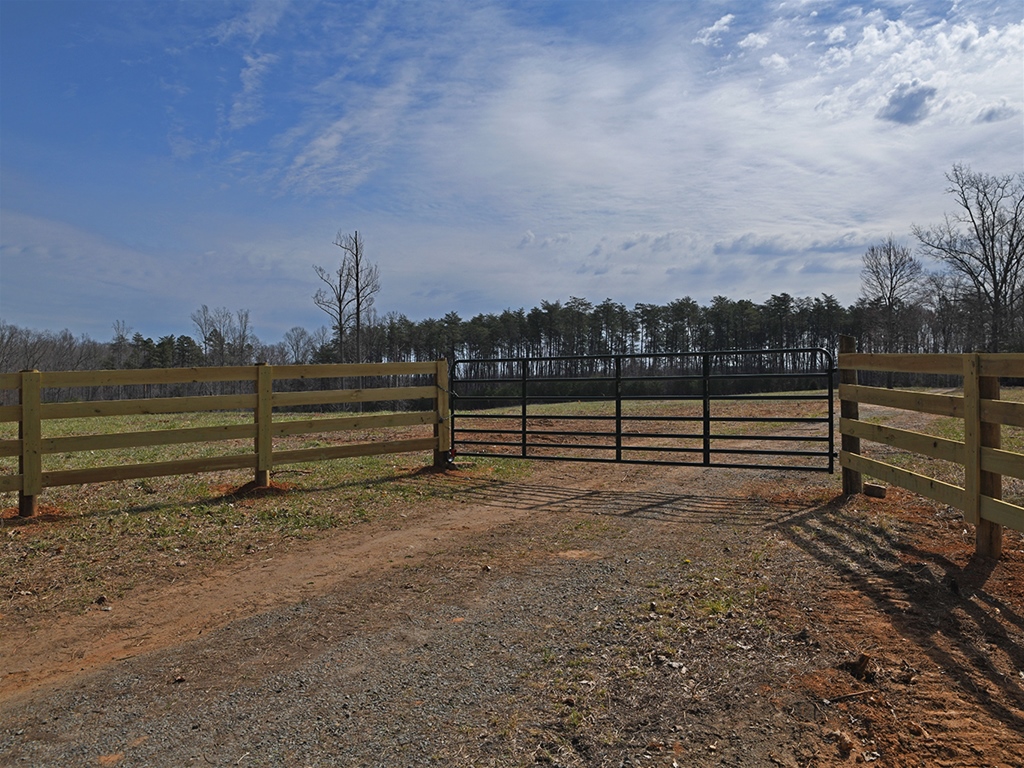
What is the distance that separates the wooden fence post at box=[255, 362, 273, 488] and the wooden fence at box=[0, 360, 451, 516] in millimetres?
13

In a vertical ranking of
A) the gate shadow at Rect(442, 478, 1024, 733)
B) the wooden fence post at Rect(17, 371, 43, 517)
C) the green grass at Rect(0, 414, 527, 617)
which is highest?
the wooden fence post at Rect(17, 371, 43, 517)

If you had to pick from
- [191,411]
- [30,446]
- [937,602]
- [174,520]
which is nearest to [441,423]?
[191,411]

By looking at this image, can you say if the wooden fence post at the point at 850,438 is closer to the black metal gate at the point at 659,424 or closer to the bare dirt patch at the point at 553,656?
the black metal gate at the point at 659,424

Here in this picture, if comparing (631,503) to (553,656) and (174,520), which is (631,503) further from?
(174,520)

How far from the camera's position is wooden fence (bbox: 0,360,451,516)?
729 cm

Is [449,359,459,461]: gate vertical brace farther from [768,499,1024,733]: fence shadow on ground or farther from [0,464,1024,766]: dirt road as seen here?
[768,499,1024,733]: fence shadow on ground

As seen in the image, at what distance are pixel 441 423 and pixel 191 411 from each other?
3.56 metres

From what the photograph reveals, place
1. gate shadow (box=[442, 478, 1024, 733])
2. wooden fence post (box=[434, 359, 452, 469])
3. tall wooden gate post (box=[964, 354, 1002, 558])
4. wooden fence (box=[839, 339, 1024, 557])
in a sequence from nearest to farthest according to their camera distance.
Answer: gate shadow (box=[442, 478, 1024, 733]) < wooden fence (box=[839, 339, 1024, 557]) < tall wooden gate post (box=[964, 354, 1002, 558]) < wooden fence post (box=[434, 359, 452, 469])

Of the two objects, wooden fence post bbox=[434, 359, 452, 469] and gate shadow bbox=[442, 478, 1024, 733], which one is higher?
wooden fence post bbox=[434, 359, 452, 469]

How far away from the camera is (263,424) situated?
28.5 ft

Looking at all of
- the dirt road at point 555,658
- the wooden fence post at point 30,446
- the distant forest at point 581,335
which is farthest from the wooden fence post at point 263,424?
the distant forest at point 581,335

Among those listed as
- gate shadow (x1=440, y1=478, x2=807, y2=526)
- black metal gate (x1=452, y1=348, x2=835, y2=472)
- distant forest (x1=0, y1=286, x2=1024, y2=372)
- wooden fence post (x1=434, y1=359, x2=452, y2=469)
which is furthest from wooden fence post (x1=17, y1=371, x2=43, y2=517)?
distant forest (x1=0, y1=286, x2=1024, y2=372)

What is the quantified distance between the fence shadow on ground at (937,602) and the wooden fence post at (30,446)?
7.91 meters

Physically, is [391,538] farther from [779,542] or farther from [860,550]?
[860,550]
